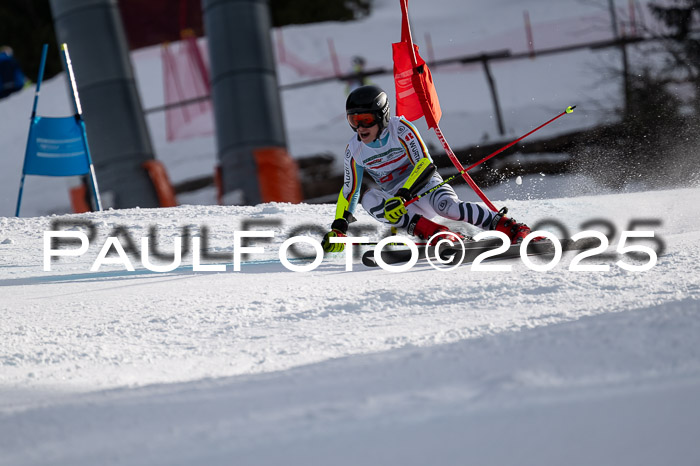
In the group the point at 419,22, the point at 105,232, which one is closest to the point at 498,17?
the point at 419,22

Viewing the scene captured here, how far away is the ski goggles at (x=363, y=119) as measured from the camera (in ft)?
14.1

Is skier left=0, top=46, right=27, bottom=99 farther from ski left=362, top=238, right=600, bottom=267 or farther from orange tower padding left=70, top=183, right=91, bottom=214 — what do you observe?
ski left=362, top=238, right=600, bottom=267

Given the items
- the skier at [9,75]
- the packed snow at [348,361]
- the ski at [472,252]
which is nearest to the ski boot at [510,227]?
the ski at [472,252]

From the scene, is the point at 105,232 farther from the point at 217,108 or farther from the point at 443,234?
the point at 217,108

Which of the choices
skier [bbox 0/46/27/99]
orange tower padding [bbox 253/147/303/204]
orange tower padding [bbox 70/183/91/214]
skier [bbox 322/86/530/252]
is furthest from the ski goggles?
skier [bbox 0/46/27/99]

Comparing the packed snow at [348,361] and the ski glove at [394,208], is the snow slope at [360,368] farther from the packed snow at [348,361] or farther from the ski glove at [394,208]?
the ski glove at [394,208]

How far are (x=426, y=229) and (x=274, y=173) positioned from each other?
203 inches

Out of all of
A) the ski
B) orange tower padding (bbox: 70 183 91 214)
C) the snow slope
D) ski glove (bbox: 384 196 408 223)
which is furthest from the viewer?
orange tower padding (bbox: 70 183 91 214)

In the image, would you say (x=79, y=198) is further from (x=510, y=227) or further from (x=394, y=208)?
(x=510, y=227)

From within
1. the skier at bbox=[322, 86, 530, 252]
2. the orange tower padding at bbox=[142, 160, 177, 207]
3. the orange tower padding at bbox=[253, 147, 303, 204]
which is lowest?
the skier at bbox=[322, 86, 530, 252]

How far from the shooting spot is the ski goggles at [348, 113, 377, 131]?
14.1 feet

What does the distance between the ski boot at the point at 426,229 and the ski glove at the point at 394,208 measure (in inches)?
8.4

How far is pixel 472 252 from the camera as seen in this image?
4195mm

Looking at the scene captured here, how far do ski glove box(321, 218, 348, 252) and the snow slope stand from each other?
53 cm
